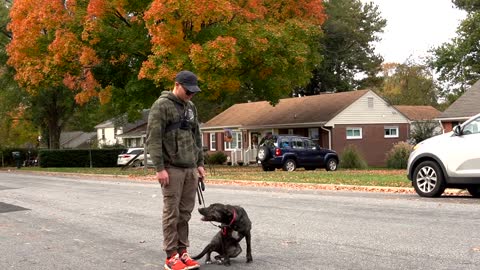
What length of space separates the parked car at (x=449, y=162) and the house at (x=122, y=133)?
48926 mm

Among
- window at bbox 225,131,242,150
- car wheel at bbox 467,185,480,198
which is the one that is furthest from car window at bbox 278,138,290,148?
car wheel at bbox 467,185,480,198

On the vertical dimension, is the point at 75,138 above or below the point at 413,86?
below

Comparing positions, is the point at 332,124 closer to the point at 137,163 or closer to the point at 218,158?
the point at 218,158

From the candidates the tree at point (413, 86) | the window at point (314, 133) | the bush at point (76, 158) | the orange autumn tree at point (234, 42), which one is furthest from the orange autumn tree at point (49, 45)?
the tree at point (413, 86)

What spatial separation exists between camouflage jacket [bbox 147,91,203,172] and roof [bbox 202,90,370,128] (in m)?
32.0

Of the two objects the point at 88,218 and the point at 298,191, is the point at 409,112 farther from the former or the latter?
the point at 88,218

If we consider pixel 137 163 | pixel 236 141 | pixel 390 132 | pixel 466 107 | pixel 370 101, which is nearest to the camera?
pixel 466 107

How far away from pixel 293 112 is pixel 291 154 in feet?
42.1

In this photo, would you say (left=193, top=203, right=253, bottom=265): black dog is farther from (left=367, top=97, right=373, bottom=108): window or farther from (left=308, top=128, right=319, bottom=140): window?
(left=367, top=97, right=373, bottom=108): window

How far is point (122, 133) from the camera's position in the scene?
234 ft

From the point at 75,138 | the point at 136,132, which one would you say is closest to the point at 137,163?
the point at 136,132

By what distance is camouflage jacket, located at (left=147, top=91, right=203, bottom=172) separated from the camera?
18.5ft

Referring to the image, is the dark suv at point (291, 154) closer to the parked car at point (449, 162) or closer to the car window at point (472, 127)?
the parked car at point (449, 162)

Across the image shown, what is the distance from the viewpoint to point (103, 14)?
93.7 ft
